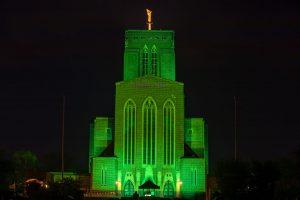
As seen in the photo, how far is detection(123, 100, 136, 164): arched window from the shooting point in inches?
4050

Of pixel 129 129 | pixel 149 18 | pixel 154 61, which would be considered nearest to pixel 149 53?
pixel 154 61

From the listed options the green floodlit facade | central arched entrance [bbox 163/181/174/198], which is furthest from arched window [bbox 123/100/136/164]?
central arched entrance [bbox 163/181/174/198]

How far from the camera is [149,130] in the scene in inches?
4065

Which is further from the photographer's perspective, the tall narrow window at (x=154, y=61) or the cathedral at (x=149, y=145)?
the tall narrow window at (x=154, y=61)

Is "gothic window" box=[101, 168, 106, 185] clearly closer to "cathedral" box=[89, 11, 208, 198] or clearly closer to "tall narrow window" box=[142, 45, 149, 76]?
"cathedral" box=[89, 11, 208, 198]

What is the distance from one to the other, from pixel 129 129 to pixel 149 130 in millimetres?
2496

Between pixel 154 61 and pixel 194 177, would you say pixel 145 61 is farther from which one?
pixel 194 177

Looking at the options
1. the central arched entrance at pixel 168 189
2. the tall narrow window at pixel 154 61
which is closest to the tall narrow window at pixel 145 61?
the tall narrow window at pixel 154 61

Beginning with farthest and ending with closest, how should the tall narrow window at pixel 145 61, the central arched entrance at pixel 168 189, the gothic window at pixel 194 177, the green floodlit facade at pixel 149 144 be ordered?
1. the tall narrow window at pixel 145 61
2. the central arched entrance at pixel 168 189
3. the green floodlit facade at pixel 149 144
4. the gothic window at pixel 194 177

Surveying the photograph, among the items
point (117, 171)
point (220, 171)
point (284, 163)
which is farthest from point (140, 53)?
point (284, 163)

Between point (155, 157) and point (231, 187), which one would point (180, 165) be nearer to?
point (155, 157)

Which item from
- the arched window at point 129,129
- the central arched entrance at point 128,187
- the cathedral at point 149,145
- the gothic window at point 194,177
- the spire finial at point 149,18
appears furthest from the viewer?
the spire finial at point 149,18

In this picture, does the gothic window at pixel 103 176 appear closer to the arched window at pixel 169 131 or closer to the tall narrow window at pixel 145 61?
the arched window at pixel 169 131

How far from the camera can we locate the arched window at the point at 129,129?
338 ft
